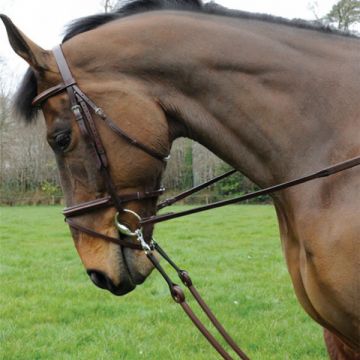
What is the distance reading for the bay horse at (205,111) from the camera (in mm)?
2207

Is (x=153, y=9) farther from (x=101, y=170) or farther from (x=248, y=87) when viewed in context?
(x=101, y=170)

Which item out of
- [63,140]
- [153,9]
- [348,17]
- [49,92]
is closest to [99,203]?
[63,140]

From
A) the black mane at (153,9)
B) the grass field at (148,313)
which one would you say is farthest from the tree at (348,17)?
the grass field at (148,313)

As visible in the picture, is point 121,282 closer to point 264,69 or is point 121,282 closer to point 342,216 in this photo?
point 342,216

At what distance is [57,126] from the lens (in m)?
2.23

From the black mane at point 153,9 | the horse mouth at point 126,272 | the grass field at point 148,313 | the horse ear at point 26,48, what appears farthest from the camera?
the grass field at point 148,313

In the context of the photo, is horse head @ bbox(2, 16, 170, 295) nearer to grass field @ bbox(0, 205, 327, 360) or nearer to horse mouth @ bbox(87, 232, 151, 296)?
horse mouth @ bbox(87, 232, 151, 296)

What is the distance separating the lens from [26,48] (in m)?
2.21

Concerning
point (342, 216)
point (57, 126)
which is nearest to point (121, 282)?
point (57, 126)

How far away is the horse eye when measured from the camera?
2225 millimetres

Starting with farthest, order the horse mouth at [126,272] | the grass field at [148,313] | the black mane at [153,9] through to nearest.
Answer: the grass field at [148,313] < the black mane at [153,9] < the horse mouth at [126,272]

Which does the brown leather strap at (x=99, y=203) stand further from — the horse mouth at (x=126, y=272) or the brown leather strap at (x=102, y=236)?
the horse mouth at (x=126, y=272)

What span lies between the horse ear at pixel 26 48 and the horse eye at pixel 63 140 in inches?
12.1

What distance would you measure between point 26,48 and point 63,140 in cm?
43
